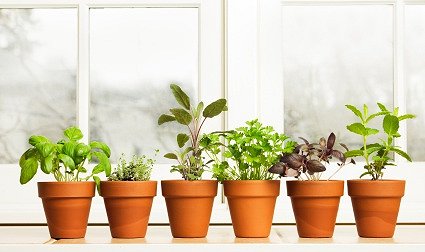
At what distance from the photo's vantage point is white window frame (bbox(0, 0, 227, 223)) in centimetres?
221

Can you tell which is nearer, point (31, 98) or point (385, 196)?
point (385, 196)

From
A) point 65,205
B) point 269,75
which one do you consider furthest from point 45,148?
point 269,75

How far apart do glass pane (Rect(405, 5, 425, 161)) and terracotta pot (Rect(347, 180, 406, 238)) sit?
57cm

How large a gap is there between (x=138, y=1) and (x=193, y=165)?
70 cm

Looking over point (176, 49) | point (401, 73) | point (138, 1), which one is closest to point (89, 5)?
point (138, 1)

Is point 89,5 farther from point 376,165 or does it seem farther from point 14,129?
point 376,165

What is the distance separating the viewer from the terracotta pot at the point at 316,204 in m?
1.77

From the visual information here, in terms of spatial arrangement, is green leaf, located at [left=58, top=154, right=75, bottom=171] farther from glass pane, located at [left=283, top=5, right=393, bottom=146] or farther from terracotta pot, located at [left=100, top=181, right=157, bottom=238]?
glass pane, located at [left=283, top=5, right=393, bottom=146]

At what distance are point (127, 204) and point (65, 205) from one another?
0.16 metres

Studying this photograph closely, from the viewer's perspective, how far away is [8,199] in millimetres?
2209

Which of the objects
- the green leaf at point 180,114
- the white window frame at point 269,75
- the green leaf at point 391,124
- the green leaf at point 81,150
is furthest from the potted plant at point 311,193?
the green leaf at point 81,150

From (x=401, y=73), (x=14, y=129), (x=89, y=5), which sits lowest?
(x=14, y=129)

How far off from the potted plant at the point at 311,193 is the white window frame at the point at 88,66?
17.3 inches

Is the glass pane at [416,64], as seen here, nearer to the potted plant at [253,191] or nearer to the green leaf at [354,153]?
the green leaf at [354,153]
